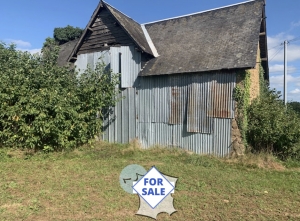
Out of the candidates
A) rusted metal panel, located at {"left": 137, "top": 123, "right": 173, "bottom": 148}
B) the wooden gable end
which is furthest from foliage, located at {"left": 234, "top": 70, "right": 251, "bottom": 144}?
the wooden gable end

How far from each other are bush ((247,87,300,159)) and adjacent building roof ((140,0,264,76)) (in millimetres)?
1967

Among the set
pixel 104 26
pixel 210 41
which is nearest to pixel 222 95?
pixel 210 41

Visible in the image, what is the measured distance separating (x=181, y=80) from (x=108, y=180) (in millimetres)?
5299

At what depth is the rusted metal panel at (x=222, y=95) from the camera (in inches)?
334

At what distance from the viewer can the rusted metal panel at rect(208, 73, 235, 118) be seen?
27.9ft

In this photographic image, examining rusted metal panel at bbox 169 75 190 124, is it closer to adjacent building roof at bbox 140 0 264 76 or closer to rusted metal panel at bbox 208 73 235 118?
adjacent building roof at bbox 140 0 264 76

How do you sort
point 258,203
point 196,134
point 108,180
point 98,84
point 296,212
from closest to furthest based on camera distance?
point 296,212
point 258,203
point 108,180
point 196,134
point 98,84

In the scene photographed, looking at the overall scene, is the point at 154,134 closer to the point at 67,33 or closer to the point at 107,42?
the point at 107,42

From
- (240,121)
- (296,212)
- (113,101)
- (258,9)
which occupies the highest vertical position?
(258,9)

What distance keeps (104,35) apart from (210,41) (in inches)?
215

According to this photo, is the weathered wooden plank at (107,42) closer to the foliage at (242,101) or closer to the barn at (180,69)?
the barn at (180,69)

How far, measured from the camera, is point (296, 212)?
14.7ft

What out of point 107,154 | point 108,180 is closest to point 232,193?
point 108,180

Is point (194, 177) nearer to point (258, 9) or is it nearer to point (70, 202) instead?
point (70, 202)
